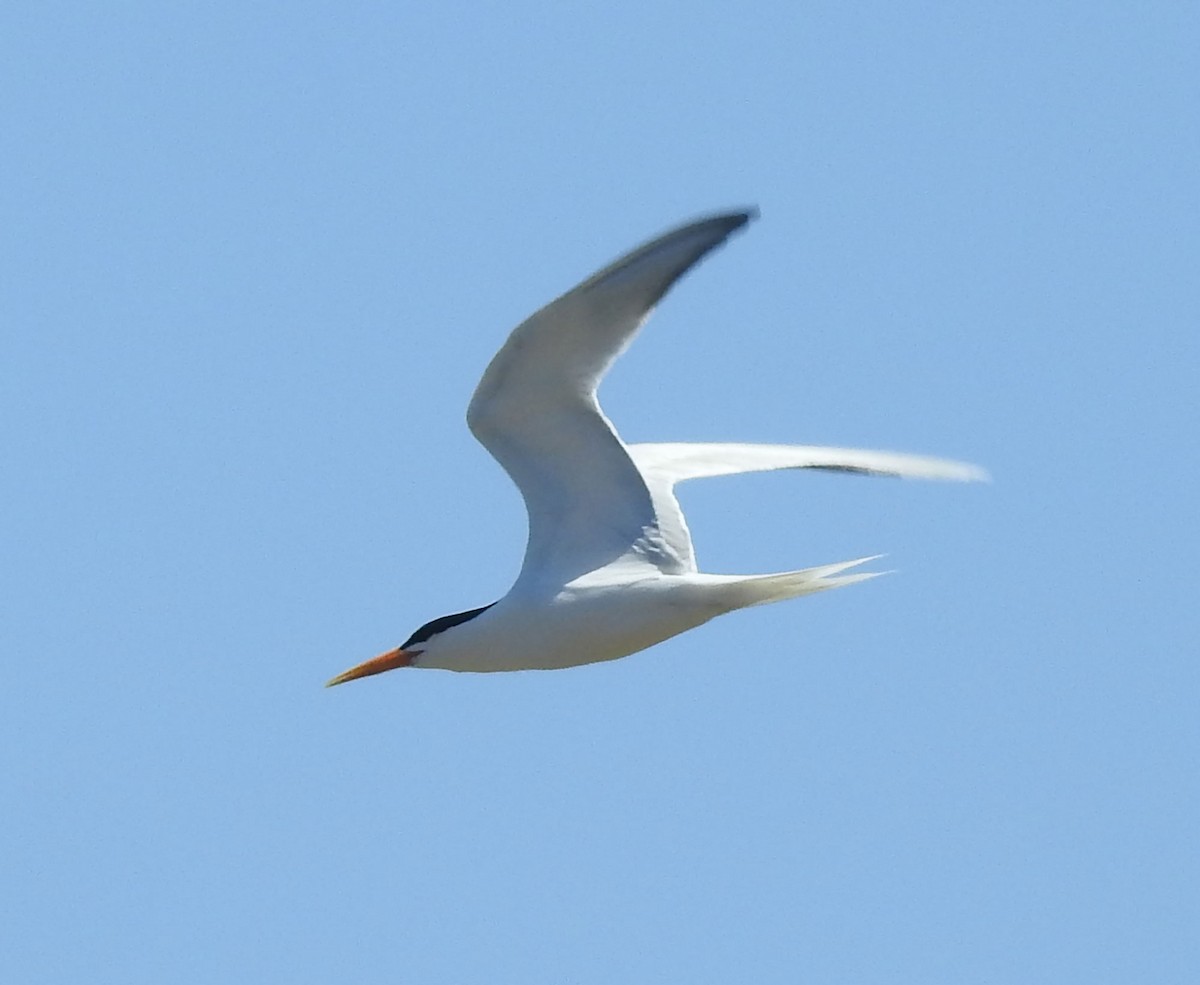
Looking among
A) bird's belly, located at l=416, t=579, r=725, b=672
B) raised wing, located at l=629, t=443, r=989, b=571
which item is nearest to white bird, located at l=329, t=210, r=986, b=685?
bird's belly, located at l=416, t=579, r=725, b=672

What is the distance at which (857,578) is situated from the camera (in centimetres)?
1057

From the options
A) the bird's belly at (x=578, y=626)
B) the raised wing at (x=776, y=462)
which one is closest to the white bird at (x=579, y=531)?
the bird's belly at (x=578, y=626)

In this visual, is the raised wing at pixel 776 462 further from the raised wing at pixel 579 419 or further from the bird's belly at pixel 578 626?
the bird's belly at pixel 578 626

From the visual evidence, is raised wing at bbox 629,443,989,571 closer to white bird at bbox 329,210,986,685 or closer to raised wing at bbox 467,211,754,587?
white bird at bbox 329,210,986,685

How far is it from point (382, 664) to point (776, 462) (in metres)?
2.21

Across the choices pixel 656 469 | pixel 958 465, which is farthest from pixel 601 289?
pixel 958 465

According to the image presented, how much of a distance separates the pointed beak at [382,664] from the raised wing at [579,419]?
0.95 meters

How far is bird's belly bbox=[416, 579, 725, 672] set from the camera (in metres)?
10.9

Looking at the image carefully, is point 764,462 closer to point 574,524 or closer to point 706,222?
point 574,524

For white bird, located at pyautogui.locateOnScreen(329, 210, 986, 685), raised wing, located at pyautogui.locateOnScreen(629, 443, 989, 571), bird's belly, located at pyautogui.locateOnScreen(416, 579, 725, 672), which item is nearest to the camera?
white bird, located at pyautogui.locateOnScreen(329, 210, 986, 685)

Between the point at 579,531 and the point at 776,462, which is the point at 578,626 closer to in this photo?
the point at 579,531

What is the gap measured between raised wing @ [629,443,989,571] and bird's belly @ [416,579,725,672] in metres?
1.02

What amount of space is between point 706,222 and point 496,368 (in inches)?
49.5

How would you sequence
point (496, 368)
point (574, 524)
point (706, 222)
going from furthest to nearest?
point (574, 524) < point (496, 368) < point (706, 222)
